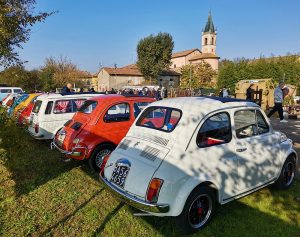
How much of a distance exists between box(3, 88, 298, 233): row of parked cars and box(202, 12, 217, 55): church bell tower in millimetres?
87584

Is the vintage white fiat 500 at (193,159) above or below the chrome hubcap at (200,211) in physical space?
above

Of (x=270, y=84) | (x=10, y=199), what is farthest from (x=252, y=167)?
(x=270, y=84)

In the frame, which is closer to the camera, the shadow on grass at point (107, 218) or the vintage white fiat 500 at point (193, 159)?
the vintage white fiat 500 at point (193, 159)

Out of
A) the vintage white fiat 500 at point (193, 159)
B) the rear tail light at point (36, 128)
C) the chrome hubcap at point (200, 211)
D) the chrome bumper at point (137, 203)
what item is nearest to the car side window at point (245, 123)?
the vintage white fiat 500 at point (193, 159)

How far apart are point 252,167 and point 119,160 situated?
2183mm

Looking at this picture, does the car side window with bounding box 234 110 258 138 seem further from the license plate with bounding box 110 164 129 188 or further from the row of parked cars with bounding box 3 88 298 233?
the license plate with bounding box 110 164 129 188

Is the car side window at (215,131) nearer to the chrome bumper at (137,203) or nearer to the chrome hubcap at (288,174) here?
the chrome bumper at (137,203)

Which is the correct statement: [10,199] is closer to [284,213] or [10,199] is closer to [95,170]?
[95,170]

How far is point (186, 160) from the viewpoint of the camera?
12.4ft

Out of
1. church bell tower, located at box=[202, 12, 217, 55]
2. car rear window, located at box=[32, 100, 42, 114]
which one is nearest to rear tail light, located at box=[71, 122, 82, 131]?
car rear window, located at box=[32, 100, 42, 114]

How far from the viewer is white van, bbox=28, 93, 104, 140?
29.2 ft

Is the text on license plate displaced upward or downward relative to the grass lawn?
upward

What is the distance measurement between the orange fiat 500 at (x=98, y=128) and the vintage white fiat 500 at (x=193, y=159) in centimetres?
180

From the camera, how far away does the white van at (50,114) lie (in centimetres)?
889
